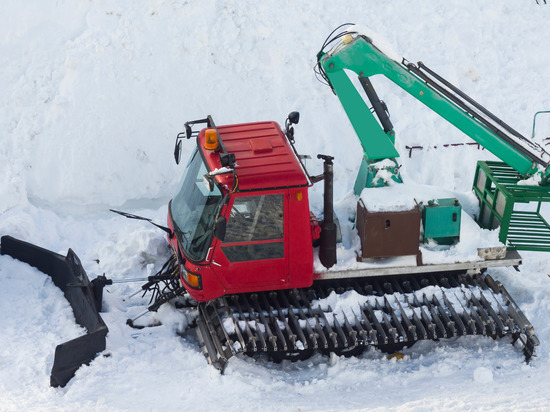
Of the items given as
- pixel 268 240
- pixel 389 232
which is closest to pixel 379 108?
pixel 389 232

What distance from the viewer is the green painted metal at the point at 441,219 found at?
8.02m

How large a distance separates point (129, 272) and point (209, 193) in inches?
78.5

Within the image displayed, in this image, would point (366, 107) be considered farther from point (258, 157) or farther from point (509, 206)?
point (509, 206)

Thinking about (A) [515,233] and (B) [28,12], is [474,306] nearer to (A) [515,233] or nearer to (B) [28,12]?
(A) [515,233]

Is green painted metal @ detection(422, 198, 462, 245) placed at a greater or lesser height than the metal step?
greater

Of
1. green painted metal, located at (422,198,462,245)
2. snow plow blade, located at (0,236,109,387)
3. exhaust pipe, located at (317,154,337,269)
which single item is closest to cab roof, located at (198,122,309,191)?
exhaust pipe, located at (317,154,337,269)

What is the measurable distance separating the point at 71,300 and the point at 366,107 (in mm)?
3880

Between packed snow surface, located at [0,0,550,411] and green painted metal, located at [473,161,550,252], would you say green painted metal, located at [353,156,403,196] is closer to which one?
packed snow surface, located at [0,0,550,411]

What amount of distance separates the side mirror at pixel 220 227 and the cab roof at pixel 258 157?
0.46m

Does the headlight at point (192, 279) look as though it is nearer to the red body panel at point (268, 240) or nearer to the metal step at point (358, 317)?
the red body panel at point (268, 240)

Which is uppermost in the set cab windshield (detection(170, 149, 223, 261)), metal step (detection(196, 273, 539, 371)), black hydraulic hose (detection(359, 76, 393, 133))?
black hydraulic hose (detection(359, 76, 393, 133))

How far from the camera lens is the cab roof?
23.6 ft

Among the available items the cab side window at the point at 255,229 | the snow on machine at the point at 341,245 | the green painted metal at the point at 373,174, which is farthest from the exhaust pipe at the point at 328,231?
the green painted metal at the point at 373,174

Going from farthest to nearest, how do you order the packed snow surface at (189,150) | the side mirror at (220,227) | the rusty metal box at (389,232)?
1. the rusty metal box at (389,232)
2. the packed snow surface at (189,150)
3. the side mirror at (220,227)
